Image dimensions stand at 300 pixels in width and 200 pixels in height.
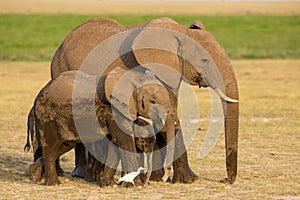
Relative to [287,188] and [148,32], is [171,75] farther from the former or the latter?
[287,188]

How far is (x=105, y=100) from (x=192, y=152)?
3230mm

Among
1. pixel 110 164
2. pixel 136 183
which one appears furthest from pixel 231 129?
pixel 110 164

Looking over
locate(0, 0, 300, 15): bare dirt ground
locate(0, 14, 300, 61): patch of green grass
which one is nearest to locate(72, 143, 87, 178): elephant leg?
locate(0, 14, 300, 61): patch of green grass

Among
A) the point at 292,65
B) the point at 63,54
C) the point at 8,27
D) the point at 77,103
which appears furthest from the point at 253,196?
the point at 8,27

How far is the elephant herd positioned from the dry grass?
→ 273 millimetres

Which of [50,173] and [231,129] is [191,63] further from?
[50,173]

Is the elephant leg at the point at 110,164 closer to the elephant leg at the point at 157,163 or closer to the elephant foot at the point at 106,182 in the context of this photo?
the elephant foot at the point at 106,182

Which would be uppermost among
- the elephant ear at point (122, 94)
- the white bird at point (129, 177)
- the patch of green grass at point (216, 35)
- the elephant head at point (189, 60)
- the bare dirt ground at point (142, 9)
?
the elephant head at point (189, 60)

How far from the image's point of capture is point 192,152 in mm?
12461

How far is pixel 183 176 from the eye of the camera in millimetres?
10000

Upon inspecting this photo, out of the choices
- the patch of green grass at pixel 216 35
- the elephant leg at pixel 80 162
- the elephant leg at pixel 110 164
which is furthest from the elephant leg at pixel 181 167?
the patch of green grass at pixel 216 35

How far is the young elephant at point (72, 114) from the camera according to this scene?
9383 mm

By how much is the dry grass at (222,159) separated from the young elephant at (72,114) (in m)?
0.43

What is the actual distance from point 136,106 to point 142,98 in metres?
0.14
